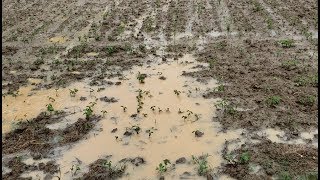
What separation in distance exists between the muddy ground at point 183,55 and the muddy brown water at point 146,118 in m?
0.17

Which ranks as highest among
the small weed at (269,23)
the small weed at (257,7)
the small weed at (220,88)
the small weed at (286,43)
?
the small weed at (220,88)

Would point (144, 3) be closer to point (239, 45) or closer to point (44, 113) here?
point (239, 45)

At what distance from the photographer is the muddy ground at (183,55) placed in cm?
800

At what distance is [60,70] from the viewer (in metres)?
12.3

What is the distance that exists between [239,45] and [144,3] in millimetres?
6967

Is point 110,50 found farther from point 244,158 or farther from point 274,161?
point 274,161

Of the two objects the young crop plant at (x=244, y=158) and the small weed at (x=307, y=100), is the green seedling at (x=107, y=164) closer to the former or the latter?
the young crop plant at (x=244, y=158)

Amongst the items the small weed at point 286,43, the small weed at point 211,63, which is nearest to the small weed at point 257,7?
the small weed at point 286,43

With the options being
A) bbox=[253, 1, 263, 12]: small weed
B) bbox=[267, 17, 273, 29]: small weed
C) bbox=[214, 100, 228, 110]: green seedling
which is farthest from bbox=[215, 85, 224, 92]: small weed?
bbox=[253, 1, 263, 12]: small weed

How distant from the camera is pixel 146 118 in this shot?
9.49 meters

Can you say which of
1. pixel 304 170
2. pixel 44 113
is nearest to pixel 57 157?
pixel 44 113

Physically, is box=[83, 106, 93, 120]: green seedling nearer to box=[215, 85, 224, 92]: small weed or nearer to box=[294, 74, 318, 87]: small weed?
box=[215, 85, 224, 92]: small weed

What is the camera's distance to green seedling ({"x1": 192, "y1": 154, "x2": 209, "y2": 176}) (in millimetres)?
7527

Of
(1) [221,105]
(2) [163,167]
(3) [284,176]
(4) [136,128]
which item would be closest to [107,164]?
(2) [163,167]
